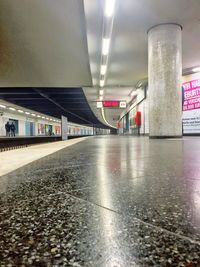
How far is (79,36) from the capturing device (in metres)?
8.53

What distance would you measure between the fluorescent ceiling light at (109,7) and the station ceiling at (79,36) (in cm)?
22

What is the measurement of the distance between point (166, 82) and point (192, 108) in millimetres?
5953

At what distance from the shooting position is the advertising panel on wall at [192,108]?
1194 centimetres

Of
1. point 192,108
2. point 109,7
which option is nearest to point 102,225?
point 109,7

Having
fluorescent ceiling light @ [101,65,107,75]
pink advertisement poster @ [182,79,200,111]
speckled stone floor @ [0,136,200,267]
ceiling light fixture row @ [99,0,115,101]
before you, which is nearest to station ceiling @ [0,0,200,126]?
ceiling light fixture row @ [99,0,115,101]

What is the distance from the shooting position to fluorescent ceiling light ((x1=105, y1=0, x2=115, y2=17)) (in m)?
5.85

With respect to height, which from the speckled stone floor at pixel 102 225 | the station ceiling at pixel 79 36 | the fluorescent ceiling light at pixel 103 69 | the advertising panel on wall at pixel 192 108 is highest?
the station ceiling at pixel 79 36

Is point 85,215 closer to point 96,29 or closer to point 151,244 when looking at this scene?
point 151,244

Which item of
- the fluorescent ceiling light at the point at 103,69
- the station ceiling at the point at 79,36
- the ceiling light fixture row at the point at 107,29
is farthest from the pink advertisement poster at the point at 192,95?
the ceiling light fixture row at the point at 107,29

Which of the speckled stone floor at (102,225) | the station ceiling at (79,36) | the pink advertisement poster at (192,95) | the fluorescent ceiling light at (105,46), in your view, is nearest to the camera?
the speckled stone floor at (102,225)

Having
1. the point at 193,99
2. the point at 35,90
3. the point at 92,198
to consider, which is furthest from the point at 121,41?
the point at 35,90

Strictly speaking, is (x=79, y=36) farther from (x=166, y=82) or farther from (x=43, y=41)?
(x=166, y=82)

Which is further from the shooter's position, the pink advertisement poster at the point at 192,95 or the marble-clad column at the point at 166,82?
the pink advertisement poster at the point at 192,95

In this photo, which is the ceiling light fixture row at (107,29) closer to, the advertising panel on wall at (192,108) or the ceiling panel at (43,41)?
the ceiling panel at (43,41)
